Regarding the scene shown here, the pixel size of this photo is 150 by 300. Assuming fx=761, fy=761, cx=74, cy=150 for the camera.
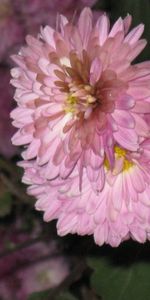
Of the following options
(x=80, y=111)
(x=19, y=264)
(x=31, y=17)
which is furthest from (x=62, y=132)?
(x=19, y=264)

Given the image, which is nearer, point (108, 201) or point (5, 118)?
point (108, 201)

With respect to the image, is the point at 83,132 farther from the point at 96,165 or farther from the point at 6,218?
the point at 6,218

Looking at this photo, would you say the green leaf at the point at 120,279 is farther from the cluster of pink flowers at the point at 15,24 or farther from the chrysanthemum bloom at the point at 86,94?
the chrysanthemum bloom at the point at 86,94

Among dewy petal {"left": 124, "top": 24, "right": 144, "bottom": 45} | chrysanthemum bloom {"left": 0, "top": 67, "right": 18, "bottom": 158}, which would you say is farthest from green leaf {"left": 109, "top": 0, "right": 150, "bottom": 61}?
dewy petal {"left": 124, "top": 24, "right": 144, "bottom": 45}

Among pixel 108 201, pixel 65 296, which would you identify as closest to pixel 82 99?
pixel 108 201

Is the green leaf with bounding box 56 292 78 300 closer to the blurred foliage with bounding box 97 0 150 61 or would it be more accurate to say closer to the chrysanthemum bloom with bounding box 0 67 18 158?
the chrysanthemum bloom with bounding box 0 67 18 158

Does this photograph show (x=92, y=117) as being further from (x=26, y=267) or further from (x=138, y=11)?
(x=26, y=267)
